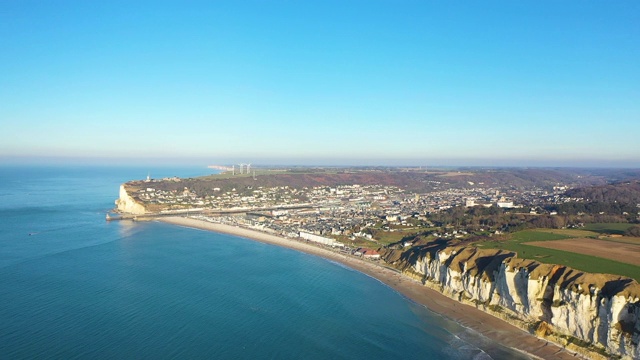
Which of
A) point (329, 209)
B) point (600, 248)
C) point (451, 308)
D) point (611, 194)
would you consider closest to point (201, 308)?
point (451, 308)

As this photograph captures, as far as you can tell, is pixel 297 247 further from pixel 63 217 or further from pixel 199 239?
pixel 63 217

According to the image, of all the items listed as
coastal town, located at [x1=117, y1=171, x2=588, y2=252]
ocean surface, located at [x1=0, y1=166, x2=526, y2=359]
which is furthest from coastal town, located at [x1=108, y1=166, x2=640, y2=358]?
ocean surface, located at [x1=0, y1=166, x2=526, y2=359]

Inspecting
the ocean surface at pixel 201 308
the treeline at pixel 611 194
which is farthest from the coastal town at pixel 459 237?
the ocean surface at pixel 201 308

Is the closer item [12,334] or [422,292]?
[12,334]

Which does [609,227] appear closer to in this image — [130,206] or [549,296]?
[549,296]

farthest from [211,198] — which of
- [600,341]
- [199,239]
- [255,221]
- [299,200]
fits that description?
[600,341]

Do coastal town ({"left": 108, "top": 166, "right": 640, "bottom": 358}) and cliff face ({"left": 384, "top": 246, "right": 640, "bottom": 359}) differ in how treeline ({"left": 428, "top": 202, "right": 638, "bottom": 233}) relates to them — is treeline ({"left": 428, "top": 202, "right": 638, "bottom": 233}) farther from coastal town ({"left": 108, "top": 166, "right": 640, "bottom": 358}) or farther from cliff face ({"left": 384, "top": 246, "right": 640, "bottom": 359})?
cliff face ({"left": 384, "top": 246, "right": 640, "bottom": 359})

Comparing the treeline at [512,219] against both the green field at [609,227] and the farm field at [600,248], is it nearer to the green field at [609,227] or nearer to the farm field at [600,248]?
the green field at [609,227]
